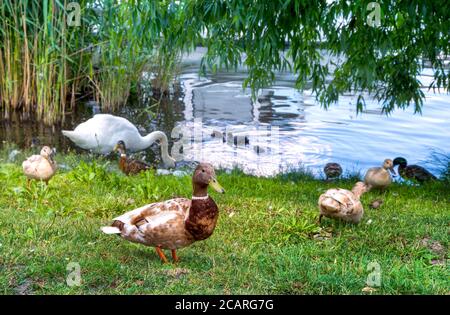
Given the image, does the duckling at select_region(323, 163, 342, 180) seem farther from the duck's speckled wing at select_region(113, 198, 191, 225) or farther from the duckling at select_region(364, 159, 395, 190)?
the duck's speckled wing at select_region(113, 198, 191, 225)

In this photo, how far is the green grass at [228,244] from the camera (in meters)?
5.19

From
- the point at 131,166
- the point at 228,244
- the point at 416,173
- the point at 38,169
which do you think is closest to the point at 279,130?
the point at 416,173

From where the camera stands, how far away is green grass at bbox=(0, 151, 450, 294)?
5188 mm

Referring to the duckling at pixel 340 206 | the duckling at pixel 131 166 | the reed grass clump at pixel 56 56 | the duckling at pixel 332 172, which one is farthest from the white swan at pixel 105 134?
the duckling at pixel 340 206

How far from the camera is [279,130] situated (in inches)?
616

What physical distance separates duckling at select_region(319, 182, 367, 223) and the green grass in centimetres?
14

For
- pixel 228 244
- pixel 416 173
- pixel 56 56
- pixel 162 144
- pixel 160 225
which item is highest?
pixel 56 56

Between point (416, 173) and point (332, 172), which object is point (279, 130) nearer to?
point (332, 172)

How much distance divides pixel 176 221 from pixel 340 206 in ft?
6.58

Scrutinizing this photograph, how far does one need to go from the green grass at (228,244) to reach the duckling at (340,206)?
140 millimetres

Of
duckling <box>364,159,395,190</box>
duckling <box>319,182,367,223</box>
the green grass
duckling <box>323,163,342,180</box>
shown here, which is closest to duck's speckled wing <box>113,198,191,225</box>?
the green grass

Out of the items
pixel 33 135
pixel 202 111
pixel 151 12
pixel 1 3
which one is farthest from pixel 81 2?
pixel 151 12

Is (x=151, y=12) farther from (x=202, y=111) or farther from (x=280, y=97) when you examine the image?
(x=280, y=97)

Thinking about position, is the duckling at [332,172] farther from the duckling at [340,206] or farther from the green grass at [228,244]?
the duckling at [340,206]
